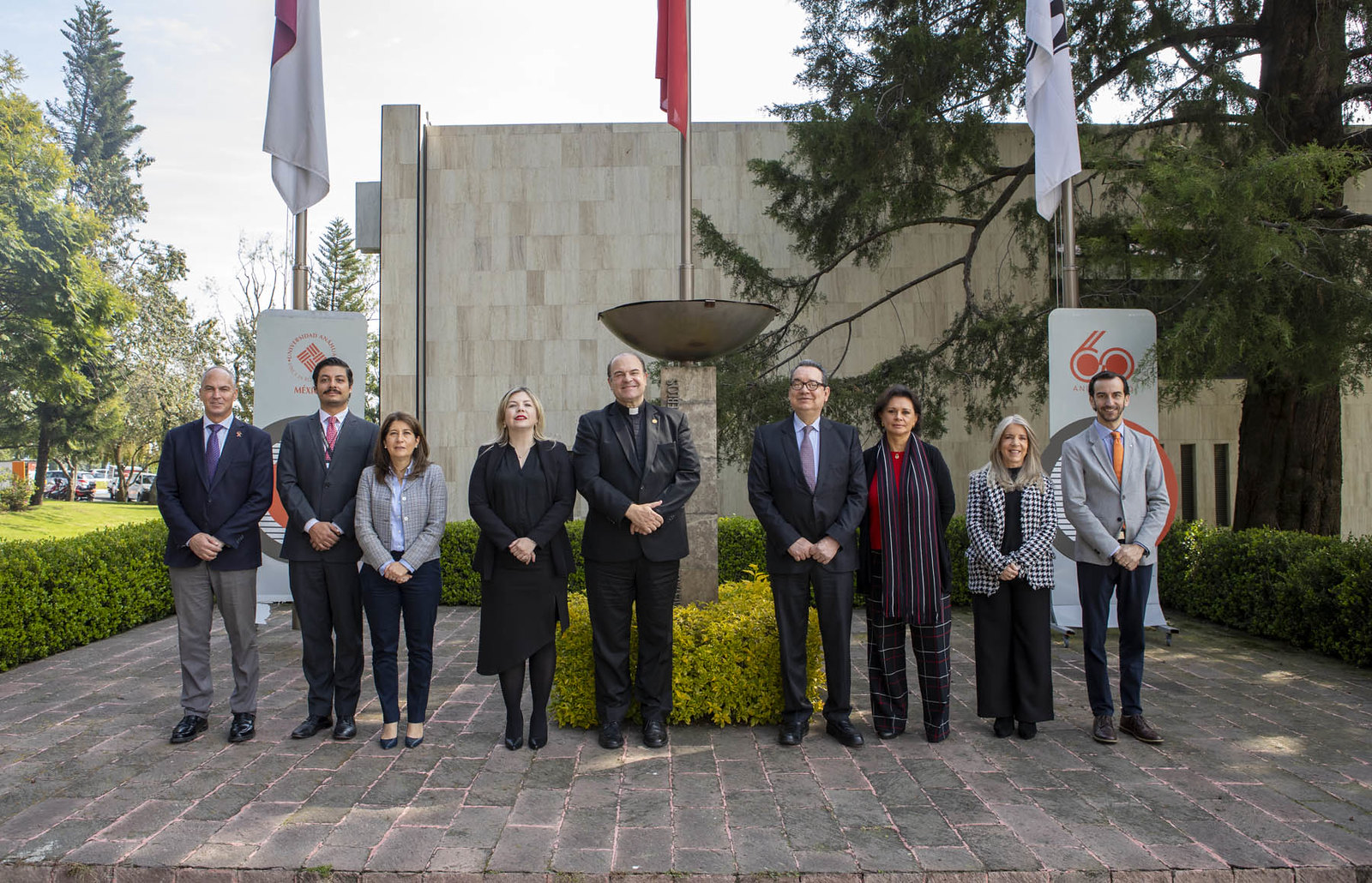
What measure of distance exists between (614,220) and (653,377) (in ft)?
9.33

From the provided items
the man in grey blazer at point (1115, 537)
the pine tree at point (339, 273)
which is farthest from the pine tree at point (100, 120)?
the man in grey blazer at point (1115, 537)

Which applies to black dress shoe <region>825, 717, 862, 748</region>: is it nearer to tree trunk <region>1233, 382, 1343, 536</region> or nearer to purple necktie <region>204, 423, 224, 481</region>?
purple necktie <region>204, 423, 224, 481</region>

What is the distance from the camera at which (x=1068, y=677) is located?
5.89 m

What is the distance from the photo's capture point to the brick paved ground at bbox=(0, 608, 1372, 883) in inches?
118

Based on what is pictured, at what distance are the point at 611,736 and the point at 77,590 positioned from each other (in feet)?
17.6

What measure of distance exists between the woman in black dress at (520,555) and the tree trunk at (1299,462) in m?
7.61

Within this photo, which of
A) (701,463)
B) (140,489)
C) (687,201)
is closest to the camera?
(701,463)

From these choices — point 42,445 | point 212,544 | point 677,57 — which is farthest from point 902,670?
point 42,445

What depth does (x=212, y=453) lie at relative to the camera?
15.0 feet

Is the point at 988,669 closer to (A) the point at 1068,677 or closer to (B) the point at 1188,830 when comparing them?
(B) the point at 1188,830

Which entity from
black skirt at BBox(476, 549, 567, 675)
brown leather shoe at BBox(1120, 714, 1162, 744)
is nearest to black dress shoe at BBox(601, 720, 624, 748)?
black skirt at BBox(476, 549, 567, 675)

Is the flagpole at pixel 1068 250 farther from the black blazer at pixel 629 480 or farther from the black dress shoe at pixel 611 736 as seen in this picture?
the black dress shoe at pixel 611 736

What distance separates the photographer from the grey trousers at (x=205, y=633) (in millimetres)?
4465

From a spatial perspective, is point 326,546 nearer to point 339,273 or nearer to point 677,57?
point 677,57
